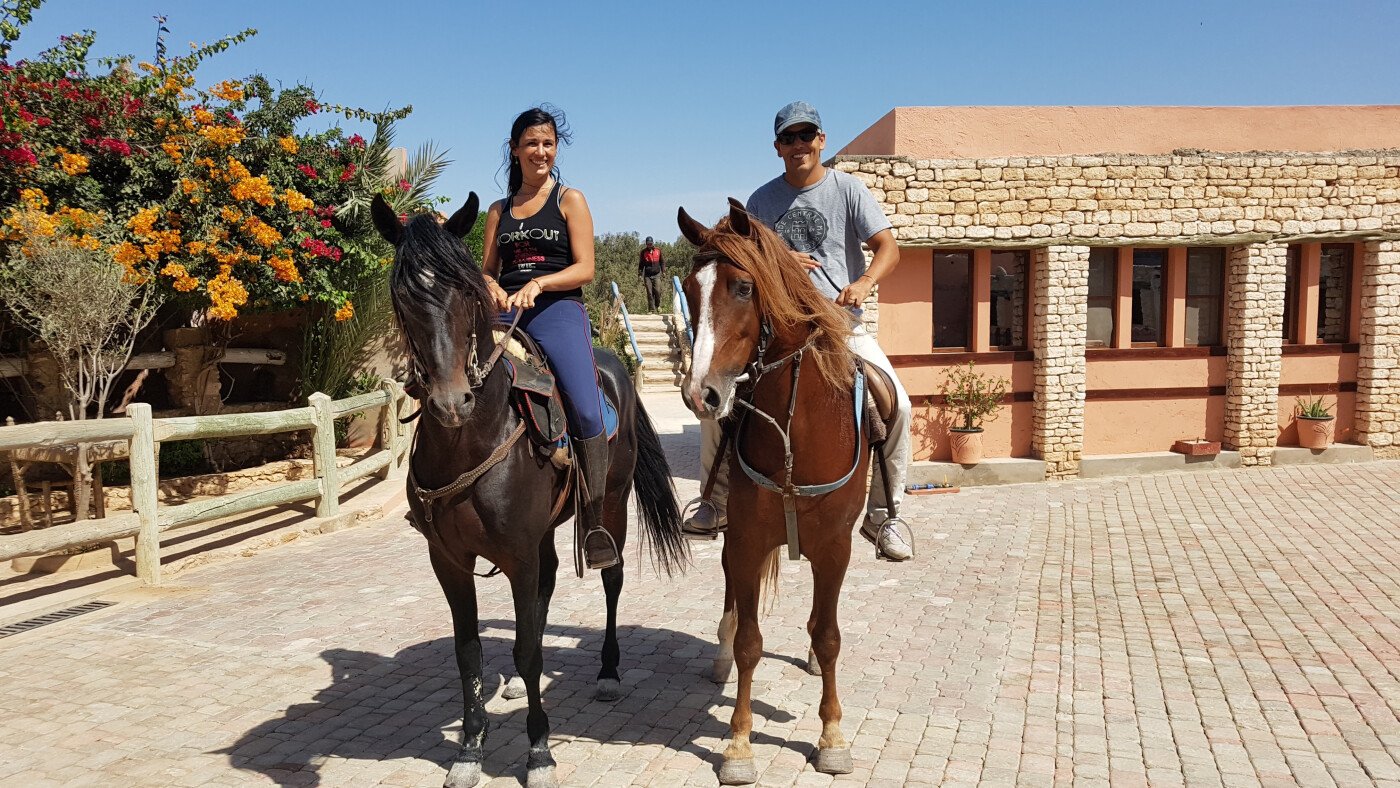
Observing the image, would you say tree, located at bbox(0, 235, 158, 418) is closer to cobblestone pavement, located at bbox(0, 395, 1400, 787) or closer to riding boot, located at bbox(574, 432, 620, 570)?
cobblestone pavement, located at bbox(0, 395, 1400, 787)

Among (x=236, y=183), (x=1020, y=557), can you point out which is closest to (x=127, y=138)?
(x=236, y=183)

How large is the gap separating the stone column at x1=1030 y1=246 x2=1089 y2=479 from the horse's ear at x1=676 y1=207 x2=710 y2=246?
9492 millimetres

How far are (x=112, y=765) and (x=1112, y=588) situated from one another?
6573mm

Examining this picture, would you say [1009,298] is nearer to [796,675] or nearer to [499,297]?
[796,675]

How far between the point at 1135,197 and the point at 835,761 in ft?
35.1

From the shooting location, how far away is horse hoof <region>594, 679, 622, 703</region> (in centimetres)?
455

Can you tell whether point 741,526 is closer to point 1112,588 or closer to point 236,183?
point 1112,588

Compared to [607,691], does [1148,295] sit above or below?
above

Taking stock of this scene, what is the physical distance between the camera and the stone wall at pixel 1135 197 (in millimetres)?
A: 11312

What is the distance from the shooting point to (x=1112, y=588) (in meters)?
6.72

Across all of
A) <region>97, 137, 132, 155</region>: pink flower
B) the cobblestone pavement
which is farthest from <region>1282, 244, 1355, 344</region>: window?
<region>97, 137, 132, 155</region>: pink flower

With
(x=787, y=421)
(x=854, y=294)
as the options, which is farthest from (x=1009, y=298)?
(x=787, y=421)

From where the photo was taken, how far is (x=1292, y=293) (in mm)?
13008

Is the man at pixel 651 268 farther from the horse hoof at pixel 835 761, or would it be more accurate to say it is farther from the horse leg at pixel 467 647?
the horse hoof at pixel 835 761
